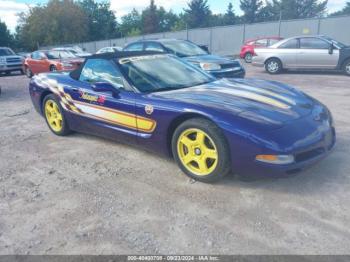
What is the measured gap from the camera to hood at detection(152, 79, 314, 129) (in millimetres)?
3098

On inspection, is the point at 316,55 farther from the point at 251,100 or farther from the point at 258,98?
the point at 251,100

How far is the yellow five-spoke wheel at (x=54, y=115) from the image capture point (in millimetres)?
5043

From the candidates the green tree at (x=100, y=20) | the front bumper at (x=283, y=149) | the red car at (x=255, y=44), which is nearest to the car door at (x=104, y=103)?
the front bumper at (x=283, y=149)

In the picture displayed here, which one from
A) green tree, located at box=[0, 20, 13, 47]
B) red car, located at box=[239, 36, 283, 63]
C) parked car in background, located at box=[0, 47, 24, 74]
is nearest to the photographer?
parked car in background, located at box=[0, 47, 24, 74]

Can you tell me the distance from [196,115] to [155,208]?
1.02 meters

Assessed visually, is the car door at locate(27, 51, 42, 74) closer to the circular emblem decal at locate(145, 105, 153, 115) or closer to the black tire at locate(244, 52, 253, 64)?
the black tire at locate(244, 52, 253, 64)

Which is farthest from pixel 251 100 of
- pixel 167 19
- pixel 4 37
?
pixel 167 19

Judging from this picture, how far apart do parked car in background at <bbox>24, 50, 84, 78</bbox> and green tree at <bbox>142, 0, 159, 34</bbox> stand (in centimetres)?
5694

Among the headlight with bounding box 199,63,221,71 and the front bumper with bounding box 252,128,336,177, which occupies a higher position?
the headlight with bounding box 199,63,221,71

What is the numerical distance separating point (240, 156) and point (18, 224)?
2081mm

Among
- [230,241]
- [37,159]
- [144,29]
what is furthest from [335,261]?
[144,29]

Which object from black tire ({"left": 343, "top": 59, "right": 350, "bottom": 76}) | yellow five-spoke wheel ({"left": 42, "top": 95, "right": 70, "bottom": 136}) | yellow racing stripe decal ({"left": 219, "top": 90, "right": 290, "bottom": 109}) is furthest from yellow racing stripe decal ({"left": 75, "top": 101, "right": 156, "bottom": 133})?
black tire ({"left": 343, "top": 59, "right": 350, "bottom": 76})

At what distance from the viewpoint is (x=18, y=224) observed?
281cm

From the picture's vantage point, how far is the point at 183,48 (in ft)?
29.9
